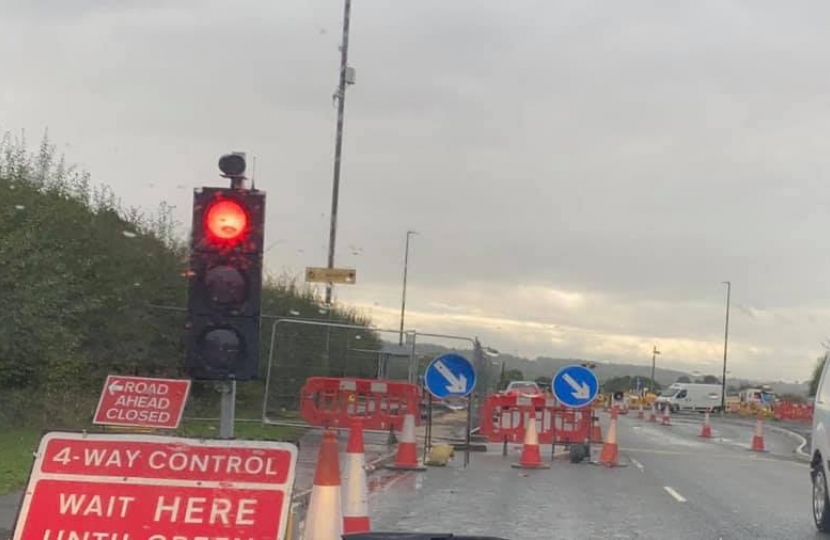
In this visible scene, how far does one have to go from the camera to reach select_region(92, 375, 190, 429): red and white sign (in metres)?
9.91

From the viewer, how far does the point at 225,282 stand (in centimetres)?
673

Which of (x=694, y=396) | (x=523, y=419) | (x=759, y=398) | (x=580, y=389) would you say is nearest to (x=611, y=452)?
(x=580, y=389)

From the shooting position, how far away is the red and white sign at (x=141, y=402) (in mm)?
9906

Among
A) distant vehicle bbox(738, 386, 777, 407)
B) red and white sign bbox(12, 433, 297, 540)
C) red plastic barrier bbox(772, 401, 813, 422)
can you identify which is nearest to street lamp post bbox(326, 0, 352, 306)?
red and white sign bbox(12, 433, 297, 540)

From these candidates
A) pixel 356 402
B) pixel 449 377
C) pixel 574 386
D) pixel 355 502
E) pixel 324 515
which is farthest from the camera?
pixel 356 402

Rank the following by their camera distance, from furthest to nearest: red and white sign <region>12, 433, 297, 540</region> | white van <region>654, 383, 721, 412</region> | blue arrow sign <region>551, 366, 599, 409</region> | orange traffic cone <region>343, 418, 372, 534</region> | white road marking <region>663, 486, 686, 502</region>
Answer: white van <region>654, 383, 721, 412</region> < blue arrow sign <region>551, 366, 599, 409</region> < white road marking <region>663, 486, 686, 502</region> < orange traffic cone <region>343, 418, 372, 534</region> < red and white sign <region>12, 433, 297, 540</region>

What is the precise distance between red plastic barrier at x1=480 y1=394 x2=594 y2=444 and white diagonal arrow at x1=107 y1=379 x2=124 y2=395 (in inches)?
406

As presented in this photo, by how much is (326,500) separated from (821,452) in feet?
21.0

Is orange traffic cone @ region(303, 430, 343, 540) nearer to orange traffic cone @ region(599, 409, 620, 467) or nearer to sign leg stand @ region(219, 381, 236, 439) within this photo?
sign leg stand @ region(219, 381, 236, 439)

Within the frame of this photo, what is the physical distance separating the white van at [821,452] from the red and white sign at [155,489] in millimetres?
7100

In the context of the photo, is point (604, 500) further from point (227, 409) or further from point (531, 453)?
point (227, 409)

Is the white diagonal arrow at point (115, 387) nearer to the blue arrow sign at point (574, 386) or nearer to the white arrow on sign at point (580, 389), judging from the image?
the blue arrow sign at point (574, 386)

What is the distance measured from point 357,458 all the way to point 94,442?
332cm

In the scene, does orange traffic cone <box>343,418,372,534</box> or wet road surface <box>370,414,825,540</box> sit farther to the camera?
wet road surface <box>370,414,825,540</box>
